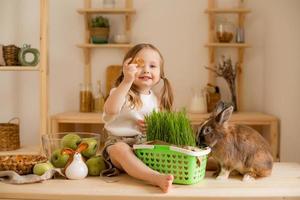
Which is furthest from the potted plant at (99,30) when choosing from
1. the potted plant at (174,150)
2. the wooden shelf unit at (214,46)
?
the potted plant at (174,150)

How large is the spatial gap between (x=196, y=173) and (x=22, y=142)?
1.93 metres

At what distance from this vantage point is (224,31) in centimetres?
261

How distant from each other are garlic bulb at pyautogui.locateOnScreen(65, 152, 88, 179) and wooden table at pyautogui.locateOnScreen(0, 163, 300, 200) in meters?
0.03

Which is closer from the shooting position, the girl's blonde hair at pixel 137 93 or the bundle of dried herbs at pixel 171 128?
the bundle of dried herbs at pixel 171 128

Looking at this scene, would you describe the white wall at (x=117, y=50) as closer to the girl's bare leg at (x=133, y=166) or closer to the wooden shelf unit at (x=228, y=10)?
the wooden shelf unit at (x=228, y=10)

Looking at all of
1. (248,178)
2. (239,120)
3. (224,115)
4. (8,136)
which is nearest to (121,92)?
(224,115)

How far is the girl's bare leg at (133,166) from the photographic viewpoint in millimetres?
1134

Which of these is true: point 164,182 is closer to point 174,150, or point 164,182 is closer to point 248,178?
point 174,150

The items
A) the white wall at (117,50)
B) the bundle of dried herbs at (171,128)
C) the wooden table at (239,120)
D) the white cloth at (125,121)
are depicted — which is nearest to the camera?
the bundle of dried herbs at (171,128)

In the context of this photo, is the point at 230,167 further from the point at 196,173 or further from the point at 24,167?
the point at 24,167

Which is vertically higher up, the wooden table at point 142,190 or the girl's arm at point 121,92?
the girl's arm at point 121,92

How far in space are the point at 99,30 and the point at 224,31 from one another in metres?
0.82

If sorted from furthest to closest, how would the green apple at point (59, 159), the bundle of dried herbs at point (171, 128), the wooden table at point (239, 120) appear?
the wooden table at point (239, 120), the green apple at point (59, 159), the bundle of dried herbs at point (171, 128)

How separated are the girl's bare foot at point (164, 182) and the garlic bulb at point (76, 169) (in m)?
0.26
